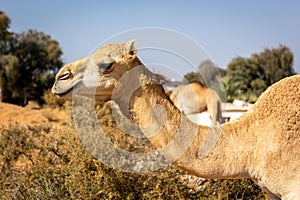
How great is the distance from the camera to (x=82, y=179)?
19.7 ft

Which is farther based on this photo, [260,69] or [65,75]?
[260,69]

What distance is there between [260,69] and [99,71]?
3890 centimetres

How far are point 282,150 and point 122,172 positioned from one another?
8.26 feet

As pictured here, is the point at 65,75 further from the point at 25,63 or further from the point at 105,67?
the point at 25,63

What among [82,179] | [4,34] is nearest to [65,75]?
[82,179]

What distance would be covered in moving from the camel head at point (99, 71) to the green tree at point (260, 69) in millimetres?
32906

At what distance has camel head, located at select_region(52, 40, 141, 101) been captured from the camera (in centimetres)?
424

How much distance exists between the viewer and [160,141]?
4176 mm

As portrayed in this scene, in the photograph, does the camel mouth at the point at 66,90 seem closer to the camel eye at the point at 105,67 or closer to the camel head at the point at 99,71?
the camel head at the point at 99,71

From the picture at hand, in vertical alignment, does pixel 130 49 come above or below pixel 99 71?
above

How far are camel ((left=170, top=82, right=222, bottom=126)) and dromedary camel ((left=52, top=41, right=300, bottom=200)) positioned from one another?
10.1m

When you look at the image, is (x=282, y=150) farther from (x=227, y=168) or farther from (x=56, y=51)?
(x=56, y=51)

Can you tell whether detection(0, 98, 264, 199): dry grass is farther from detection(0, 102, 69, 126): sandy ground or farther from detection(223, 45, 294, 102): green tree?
detection(223, 45, 294, 102): green tree

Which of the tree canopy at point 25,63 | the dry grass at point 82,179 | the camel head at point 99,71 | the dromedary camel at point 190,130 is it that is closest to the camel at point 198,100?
the dry grass at point 82,179
